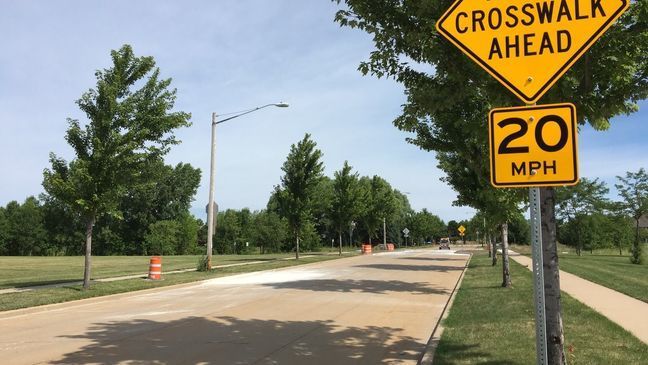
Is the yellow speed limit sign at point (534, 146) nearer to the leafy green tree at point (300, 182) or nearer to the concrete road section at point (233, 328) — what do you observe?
the concrete road section at point (233, 328)

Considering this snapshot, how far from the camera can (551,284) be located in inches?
178

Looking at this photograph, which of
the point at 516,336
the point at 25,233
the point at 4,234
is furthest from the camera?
the point at 25,233

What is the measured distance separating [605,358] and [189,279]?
15.7 meters

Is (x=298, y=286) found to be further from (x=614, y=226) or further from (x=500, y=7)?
(x=614, y=226)

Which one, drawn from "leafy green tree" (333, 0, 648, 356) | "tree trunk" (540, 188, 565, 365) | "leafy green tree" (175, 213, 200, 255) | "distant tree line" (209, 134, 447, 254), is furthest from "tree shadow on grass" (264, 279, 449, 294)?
"leafy green tree" (175, 213, 200, 255)

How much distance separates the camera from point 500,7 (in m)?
4.05

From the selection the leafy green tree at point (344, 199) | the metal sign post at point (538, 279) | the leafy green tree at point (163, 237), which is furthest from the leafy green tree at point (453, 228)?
the metal sign post at point (538, 279)

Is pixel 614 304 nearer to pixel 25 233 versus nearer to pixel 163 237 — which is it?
pixel 163 237

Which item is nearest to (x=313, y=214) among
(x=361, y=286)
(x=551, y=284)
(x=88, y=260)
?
(x=361, y=286)

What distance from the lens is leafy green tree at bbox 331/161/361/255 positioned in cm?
4322

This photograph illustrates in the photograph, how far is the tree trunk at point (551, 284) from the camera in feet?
14.5

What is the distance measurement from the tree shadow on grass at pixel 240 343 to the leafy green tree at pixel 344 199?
3289 cm

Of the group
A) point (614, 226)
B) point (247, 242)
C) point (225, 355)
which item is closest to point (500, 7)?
point (225, 355)

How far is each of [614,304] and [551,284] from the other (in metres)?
8.93
